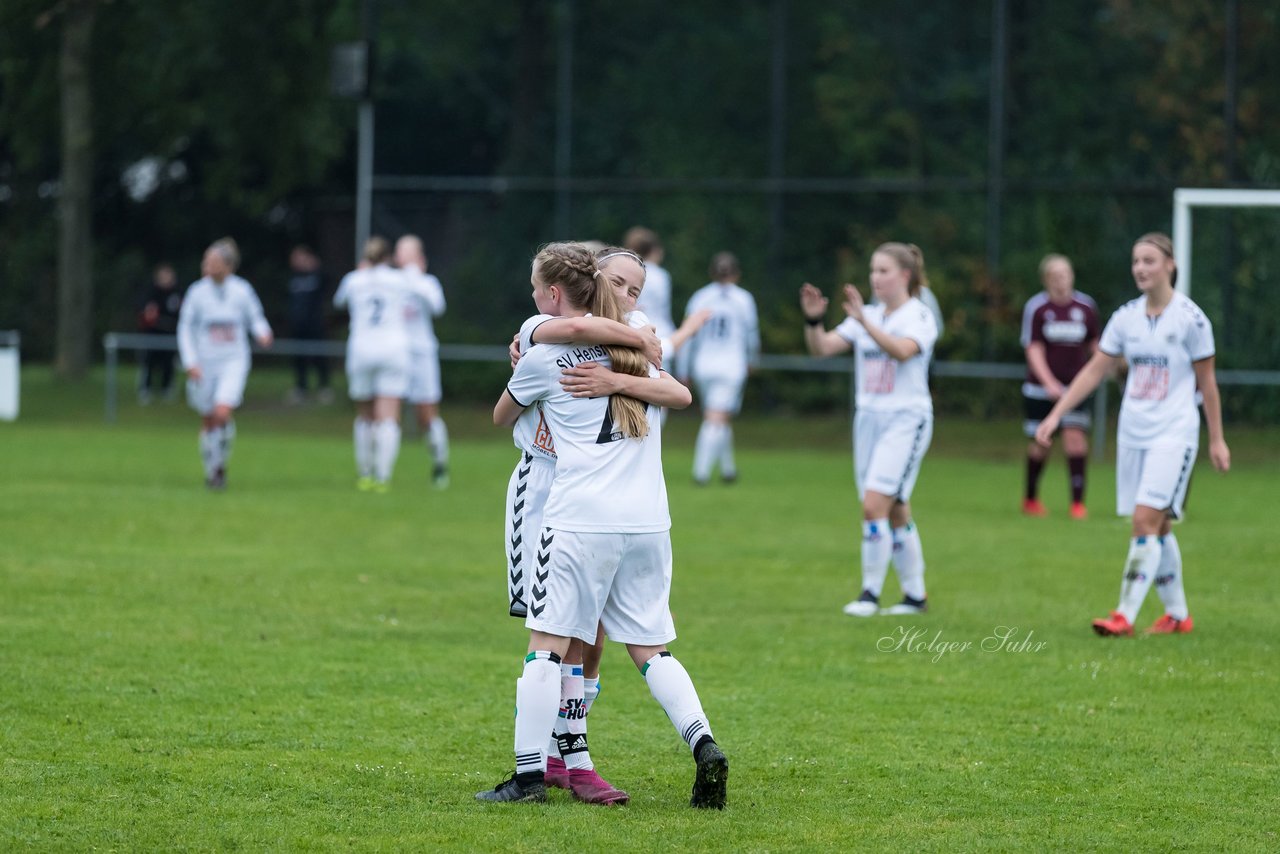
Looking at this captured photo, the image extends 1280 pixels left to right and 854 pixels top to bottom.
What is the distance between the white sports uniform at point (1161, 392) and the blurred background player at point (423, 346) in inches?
345

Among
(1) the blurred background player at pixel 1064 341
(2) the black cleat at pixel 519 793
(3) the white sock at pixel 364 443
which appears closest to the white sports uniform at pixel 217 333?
(3) the white sock at pixel 364 443

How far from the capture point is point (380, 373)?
55.4ft

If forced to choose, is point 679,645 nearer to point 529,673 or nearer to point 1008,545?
point 529,673

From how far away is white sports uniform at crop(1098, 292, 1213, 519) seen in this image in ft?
29.7

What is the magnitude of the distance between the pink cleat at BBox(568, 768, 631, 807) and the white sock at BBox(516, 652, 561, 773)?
0.19 meters

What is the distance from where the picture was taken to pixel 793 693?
7832 mm

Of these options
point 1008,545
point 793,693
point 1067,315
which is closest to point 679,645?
point 793,693

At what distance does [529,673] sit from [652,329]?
3.91 ft

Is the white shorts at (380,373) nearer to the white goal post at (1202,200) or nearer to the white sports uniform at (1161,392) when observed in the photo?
the white goal post at (1202,200)

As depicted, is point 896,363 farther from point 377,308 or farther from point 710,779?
point 377,308

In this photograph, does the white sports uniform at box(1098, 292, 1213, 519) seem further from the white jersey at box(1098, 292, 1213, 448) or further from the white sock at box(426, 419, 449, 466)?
the white sock at box(426, 419, 449, 466)

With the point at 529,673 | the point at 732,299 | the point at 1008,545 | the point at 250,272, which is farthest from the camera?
the point at 250,272

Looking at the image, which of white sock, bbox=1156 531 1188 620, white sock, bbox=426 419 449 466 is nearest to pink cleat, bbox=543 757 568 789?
white sock, bbox=1156 531 1188 620

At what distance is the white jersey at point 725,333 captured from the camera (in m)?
18.1
